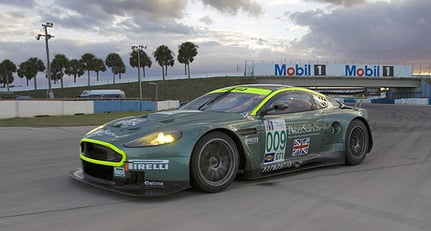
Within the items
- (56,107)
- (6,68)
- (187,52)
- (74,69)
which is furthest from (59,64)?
(56,107)

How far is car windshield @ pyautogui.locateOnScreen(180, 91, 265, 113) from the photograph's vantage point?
18.6 ft

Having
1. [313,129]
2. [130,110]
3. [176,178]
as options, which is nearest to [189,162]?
[176,178]

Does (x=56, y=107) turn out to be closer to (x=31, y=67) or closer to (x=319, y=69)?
(x=319, y=69)

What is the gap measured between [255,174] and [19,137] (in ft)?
30.4

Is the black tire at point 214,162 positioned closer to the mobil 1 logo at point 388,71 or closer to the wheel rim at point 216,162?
the wheel rim at point 216,162

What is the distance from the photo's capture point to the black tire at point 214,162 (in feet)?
15.7

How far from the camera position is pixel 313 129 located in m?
6.18

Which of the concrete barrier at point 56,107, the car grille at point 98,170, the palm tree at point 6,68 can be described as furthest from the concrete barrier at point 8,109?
the palm tree at point 6,68

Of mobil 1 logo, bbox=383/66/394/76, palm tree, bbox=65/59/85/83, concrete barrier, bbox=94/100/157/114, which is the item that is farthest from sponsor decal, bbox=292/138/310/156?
palm tree, bbox=65/59/85/83

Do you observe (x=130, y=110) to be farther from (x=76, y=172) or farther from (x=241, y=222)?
(x=241, y=222)

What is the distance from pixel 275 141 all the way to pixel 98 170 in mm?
2391

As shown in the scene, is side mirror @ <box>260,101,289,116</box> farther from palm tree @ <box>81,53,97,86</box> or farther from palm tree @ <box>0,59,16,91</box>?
palm tree @ <box>0,59,16,91</box>

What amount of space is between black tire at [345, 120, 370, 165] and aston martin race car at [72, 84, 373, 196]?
0.06 ft

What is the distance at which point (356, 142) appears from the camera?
7117 millimetres
